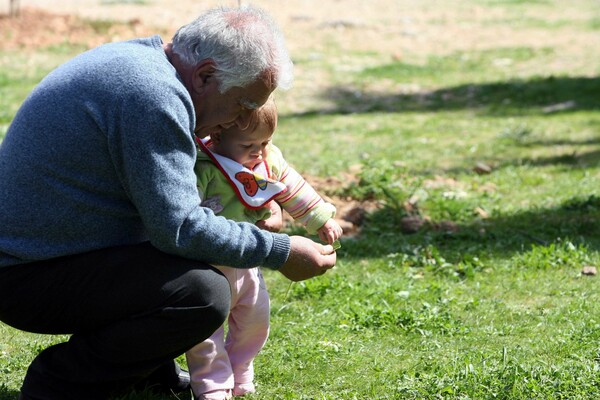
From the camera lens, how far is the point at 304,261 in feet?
11.6

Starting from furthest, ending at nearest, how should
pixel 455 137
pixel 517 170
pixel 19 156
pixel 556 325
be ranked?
pixel 455 137, pixel 517 170, pixel 556 325, pixel 19 156

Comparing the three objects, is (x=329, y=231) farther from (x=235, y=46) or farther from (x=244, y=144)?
(x=235, y=46)

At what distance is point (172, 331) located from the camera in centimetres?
338

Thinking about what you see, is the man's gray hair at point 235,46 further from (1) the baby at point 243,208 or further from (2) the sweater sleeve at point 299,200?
(2) the sweater sleeve at point 299,200

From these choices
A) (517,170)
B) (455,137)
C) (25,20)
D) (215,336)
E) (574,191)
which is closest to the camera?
(215,336)

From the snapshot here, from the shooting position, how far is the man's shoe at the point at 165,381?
3936 mm

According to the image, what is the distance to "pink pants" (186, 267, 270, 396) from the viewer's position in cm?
371

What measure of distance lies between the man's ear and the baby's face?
0.27m

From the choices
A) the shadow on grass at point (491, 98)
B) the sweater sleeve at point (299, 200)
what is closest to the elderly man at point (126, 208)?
the sweater sleeve at point (299, 200)

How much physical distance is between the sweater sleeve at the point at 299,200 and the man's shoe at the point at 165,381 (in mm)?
831

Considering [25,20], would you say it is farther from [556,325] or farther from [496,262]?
[556,325]

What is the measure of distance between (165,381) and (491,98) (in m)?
8.48

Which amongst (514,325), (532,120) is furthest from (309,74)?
(514,325)

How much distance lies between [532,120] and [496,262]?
4996 millimetres
